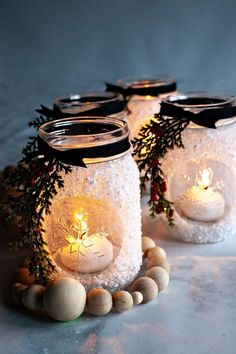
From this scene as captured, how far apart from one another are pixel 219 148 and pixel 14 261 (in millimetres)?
377

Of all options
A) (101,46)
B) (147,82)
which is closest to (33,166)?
(147,82)

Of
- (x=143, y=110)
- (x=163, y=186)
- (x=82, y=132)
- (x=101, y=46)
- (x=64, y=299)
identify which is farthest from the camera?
(x=101, y=46)

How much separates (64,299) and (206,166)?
37 cm

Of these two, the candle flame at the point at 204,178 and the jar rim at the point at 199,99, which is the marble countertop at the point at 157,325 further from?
the jar rim at the point at 199,99

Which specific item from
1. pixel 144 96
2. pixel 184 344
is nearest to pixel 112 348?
pixel 184 344

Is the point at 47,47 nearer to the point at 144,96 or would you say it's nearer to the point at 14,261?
the point at 144,96

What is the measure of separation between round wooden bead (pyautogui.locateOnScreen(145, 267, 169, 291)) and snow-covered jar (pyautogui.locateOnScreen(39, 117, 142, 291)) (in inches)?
1.1

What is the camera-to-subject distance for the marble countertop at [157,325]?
0.67 m

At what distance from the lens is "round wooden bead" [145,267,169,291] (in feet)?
2.55

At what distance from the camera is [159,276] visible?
30.7 inches

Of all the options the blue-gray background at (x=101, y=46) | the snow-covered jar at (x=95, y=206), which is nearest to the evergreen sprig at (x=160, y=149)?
the snow-covered jar at (x=95, y=206)

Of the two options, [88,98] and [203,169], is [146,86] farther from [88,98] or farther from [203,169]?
[203,169]

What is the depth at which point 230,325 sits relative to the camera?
0.69 m

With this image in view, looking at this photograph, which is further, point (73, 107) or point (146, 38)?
point (146, 38)
